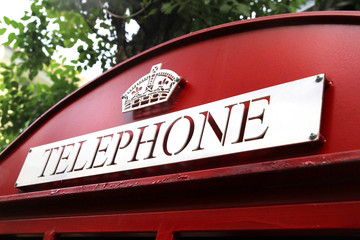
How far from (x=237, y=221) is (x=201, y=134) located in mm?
369

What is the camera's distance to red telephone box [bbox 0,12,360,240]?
1.07 m

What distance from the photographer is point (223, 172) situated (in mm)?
1187

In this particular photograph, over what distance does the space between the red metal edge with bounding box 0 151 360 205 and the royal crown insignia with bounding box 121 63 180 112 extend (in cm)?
41

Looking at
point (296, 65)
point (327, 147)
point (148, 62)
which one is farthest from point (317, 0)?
point (327, 147)

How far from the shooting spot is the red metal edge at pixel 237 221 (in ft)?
3.18

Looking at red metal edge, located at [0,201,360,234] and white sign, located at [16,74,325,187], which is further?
white sign, located at [16,74,325,187]

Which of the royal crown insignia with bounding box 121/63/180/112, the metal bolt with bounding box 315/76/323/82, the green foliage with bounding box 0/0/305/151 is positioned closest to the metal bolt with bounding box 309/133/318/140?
the metal bolt with bounding box 315/76/323/82

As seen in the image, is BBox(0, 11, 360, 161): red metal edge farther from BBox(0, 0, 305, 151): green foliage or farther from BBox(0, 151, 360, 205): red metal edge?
BBox(0, 0, 305, 151): green foliage

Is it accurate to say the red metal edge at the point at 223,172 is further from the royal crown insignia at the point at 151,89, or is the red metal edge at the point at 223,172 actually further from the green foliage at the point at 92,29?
the green foliage at the point at 92,29

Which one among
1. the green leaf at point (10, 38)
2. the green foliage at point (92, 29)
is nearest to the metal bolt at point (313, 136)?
the green foliage at point (92, 29)

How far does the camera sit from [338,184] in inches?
40.5

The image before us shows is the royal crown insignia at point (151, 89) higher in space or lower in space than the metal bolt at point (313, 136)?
A: higher

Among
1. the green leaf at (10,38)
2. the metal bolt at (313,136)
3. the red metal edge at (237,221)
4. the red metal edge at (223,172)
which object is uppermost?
the green leaf at (10,38)

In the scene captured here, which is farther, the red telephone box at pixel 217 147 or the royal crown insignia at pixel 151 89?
the royal crown insignia at pixel 151 89
